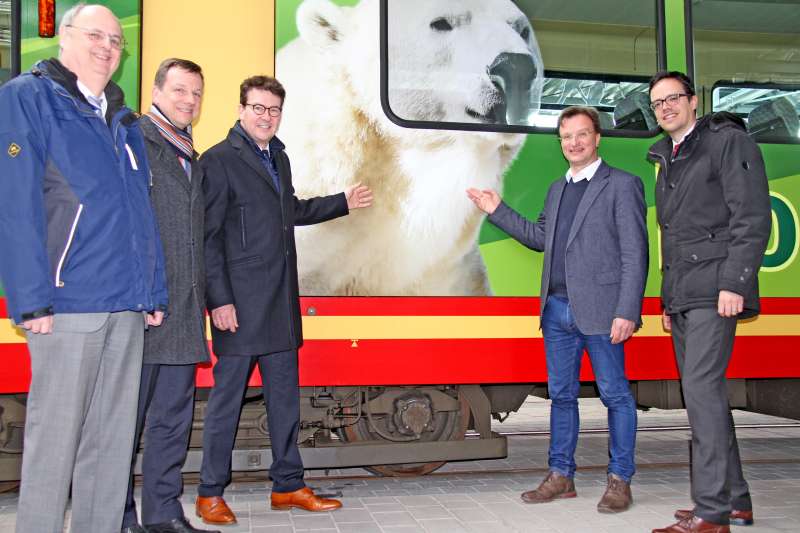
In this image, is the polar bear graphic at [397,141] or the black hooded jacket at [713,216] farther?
the polar bear graphic at [397,141]

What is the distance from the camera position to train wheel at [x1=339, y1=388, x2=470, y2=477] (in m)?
4.45

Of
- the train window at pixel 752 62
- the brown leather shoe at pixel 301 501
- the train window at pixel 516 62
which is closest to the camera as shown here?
the brown leather shoe at pixel 301 501

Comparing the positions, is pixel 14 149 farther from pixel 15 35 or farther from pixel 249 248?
pixel 15 35

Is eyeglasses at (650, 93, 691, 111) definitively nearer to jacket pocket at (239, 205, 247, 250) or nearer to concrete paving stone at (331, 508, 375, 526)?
jacket pocket at (239, 205, 247, 250)

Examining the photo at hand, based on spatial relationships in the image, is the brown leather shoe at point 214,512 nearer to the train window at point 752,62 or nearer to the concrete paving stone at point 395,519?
the concrete paving stone at point 395,519

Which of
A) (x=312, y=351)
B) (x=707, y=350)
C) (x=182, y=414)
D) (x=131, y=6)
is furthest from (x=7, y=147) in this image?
(x=707, y=350)

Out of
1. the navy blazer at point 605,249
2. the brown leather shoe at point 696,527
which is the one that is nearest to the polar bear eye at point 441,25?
the navy blazer at point 605,249

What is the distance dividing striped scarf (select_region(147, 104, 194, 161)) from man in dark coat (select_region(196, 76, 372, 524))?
0.88 feet

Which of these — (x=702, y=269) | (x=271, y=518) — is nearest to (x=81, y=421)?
(x=271, y=518)

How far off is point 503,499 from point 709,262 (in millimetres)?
1785

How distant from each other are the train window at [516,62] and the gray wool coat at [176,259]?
4.26 ft

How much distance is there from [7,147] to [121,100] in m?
0.55

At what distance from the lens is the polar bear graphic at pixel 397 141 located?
13.6ft

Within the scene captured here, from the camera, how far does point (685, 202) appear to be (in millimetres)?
3664
